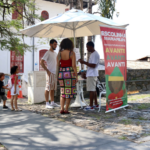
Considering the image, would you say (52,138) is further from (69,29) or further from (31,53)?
(31,53)

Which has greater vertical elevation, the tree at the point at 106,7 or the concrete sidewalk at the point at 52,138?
the tree at the point at 106,7

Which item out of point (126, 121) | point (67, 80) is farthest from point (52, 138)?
point (67, 80)

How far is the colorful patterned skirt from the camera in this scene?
546 cm

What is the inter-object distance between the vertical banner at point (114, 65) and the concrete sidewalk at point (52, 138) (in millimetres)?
1656

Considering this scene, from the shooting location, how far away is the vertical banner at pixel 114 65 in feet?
18.0

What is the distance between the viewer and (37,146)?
3.23 metres

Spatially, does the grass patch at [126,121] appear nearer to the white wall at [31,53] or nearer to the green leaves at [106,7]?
the green leaves at [106,7]

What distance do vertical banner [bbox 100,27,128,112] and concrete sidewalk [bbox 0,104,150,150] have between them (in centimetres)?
166

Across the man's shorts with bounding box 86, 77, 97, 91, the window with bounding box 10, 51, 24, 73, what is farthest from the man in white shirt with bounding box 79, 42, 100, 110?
the window with bounding box 10, 51, 24, 73

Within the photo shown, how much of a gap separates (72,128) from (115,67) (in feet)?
7.26

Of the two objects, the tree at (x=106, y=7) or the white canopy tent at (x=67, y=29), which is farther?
the tree at (x=106, y=7)

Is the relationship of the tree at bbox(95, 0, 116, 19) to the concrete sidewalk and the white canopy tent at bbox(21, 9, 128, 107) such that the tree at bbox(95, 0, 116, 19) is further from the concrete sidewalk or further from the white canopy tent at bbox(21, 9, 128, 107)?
the concrete sidewalk

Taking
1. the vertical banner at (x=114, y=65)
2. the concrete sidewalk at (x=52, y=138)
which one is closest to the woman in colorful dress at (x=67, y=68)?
the vertical banner at (x=114, y=65)

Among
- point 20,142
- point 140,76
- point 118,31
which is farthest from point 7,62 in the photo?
point 20,142
